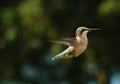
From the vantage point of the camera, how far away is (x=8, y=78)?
30.7 feet

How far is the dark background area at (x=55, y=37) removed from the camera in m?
7.11

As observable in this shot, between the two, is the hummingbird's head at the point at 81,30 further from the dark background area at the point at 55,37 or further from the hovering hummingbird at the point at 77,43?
the dark background area at the point at 55,37

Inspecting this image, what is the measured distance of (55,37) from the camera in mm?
6676

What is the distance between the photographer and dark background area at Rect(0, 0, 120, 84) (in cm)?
711

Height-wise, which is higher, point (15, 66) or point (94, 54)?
point (15, 66)

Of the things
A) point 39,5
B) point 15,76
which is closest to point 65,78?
point 15,76

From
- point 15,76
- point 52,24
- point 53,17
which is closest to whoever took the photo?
point 52,24

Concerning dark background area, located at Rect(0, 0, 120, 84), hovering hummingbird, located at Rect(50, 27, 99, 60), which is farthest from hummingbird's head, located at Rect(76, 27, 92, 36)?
dark background area, located at Rect(0, 0, 120, 84)

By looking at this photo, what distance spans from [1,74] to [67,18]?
2.27 m

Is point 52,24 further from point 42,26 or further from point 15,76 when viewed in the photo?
point 15,76

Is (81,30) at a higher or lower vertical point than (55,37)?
lower

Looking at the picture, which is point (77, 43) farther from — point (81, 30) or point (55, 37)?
point (55, 37)

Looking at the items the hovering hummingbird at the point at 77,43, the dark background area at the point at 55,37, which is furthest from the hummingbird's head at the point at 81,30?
the dark background area at the point at 55,37

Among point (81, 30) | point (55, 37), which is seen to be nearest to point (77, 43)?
point (81, 30)
